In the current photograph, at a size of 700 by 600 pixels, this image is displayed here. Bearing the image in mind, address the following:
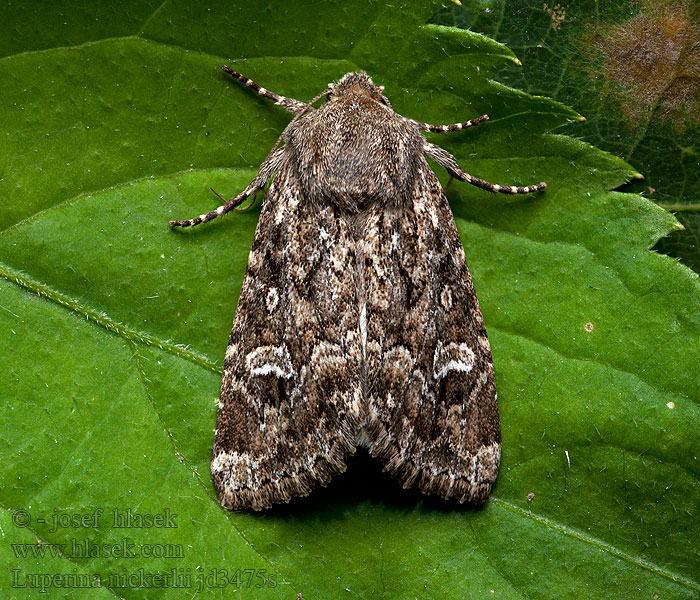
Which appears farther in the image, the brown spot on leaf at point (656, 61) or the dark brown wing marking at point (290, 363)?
the brown spot on leaf at point (656, 61)

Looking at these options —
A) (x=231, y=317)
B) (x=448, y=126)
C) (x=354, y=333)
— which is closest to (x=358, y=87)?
(x=448, y=126)

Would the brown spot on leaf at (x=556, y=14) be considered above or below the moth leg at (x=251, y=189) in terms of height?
above

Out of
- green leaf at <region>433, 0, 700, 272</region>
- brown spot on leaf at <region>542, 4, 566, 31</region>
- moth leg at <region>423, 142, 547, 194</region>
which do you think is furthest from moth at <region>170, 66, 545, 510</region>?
brown spot on leaf at <region>542, 4, 566, 31</region>

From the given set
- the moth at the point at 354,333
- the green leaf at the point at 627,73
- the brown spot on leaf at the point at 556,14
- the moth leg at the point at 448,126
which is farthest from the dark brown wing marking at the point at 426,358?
the brown spot on leaf at the point at 556,14

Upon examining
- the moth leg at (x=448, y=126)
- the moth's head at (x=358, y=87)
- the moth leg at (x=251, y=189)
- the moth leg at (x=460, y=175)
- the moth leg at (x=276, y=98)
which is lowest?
the moth leg at (x=251, y=189)

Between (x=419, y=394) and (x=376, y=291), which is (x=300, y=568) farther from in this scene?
(x=376, y=291)

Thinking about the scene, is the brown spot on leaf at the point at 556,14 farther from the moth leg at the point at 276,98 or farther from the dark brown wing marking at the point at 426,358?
the moth leg at the point at 276,98

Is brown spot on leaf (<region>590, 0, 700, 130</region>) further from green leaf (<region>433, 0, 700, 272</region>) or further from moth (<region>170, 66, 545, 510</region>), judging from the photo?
moth (<region>170, 66, 545, 510</region>)
